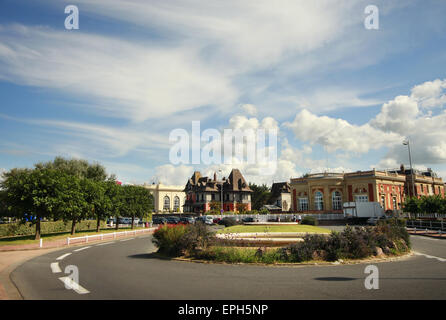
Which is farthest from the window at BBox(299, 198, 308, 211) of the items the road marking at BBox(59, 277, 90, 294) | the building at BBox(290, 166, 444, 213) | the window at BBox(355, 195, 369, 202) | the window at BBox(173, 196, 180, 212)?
the road marking at BBox(59, 277, 90, 294)

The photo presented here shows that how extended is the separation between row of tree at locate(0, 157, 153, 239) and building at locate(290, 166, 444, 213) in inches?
1530

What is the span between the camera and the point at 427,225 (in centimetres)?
3672

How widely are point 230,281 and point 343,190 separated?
207 feet

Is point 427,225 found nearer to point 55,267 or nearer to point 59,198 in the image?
point 55,267

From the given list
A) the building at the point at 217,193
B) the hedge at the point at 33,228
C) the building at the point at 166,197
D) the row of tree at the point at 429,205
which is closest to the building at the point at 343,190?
the building at the point at 217,193

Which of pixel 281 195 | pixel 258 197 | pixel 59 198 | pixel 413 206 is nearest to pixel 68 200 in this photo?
pixel 59 198

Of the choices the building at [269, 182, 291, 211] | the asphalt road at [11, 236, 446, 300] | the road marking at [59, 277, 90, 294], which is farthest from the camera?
the building at [269, 182, 291, 211]

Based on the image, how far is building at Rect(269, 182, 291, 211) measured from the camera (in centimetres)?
10481

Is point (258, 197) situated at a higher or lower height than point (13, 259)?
higher

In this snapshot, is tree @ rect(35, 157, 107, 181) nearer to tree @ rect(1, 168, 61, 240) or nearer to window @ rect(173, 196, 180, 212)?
tree @ rect(1, 168, 61, 240)

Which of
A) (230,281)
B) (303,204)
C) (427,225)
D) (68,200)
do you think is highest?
(68,200)

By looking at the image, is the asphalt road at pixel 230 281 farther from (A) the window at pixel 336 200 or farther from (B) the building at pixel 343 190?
(A) the window at pixel 336 200

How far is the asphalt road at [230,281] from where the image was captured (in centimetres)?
872

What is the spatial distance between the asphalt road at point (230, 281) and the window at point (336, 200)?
179ft
